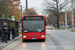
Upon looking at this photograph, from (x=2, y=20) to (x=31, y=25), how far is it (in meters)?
2.81

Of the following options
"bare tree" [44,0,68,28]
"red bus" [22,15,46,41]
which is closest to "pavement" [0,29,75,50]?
"red bus" [22,15,46,41]

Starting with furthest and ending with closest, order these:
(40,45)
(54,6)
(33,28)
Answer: (54,6) < (33,28) < (40,45)

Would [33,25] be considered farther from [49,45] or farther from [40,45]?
[49,45]

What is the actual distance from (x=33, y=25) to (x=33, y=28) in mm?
282

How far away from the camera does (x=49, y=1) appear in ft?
186

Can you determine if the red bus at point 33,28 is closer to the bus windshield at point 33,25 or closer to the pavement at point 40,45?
the bus windshield at point 33,25

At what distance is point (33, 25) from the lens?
47.3 ft

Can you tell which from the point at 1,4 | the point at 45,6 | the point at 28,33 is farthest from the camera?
the point at 45,6

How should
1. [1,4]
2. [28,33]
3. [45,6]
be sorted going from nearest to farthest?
[28,33] < [1,4] < [45,6]

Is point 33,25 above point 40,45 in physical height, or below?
above

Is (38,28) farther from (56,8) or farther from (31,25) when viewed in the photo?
(56,8)

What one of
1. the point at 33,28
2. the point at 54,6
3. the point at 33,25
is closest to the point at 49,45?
the point at 33,28

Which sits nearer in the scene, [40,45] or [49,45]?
[49,45]

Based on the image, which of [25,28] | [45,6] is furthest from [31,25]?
[45,6]
